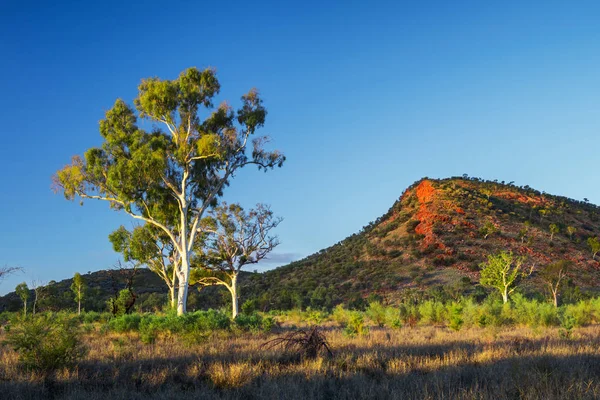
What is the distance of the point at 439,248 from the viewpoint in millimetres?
59406

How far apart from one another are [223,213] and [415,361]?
2785 centimetres

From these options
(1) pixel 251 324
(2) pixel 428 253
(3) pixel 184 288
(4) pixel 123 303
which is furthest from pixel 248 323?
(2) pixel 428 253

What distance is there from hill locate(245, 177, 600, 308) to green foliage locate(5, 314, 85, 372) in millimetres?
38013

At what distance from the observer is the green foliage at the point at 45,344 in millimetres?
9188

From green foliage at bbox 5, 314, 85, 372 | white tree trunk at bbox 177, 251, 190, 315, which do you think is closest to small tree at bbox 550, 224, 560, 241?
white tree trunk at bbox 177, 251, 190, 315

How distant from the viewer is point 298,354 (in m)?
10.6

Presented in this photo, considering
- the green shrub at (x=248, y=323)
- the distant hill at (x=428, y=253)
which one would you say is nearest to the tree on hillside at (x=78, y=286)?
the distant hill at (x=428, y=253)

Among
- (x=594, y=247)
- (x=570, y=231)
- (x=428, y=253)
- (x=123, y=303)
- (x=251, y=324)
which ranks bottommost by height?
(x=251, y=324)

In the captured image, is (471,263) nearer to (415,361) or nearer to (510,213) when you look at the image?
(510,213)

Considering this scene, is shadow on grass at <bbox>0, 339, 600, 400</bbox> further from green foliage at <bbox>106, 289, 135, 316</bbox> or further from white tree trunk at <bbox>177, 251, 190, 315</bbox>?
A: green foliage at <bbox>106, 289, 135, 316</bbox>

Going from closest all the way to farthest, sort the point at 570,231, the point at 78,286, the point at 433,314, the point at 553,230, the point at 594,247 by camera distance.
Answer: the point at 433,314 < the point at 78,286 < the point at 594,247 < the point at 553,230 < the point at 570,231

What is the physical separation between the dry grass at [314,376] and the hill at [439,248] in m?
35.7

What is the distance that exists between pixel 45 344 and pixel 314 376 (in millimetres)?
5813

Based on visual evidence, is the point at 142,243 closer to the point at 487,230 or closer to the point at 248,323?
the point at 248,323
